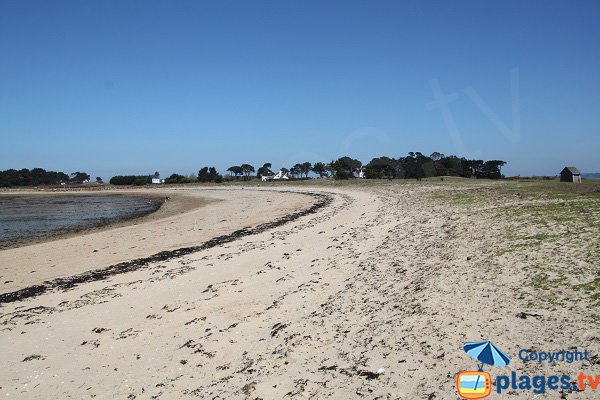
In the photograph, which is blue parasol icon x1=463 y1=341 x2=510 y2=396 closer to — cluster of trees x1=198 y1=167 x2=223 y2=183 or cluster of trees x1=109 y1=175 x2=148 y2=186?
cluster of trees x1=198 y1=167 x2=223 y2=183

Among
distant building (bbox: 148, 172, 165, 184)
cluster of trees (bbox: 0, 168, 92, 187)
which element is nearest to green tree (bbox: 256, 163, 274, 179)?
distant building (bbox: 148, 172, 165, 184)

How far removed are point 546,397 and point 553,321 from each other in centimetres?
149

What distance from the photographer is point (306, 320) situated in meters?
6.19

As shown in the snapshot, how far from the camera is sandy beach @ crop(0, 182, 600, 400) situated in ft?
14.5

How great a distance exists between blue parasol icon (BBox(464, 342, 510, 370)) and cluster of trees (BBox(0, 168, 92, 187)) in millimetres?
135799

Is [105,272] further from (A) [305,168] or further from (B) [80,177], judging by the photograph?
(B) [80,177]

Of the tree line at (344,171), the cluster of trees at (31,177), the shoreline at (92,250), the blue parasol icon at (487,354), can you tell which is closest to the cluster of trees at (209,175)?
the tree line at (344,171)

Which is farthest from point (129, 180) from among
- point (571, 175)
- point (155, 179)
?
point (571, 175)

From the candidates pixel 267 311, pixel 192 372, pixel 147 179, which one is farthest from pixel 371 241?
pixel 147 179

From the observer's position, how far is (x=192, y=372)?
5.11 metres

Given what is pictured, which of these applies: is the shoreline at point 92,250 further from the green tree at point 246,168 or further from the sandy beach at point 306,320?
the green tree at point 246,168

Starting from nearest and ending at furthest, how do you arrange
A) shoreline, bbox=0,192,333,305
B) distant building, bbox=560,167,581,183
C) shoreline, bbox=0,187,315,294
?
shoreline, bbox=0,192,333,305 → shoreline, bbox=0,187,315,294 → distant building, bbox=560,167,581,183

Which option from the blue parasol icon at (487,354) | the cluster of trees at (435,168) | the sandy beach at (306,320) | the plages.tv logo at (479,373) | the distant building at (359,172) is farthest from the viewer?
the distant building at (359,172)

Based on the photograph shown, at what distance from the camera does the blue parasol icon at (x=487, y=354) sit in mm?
3996
